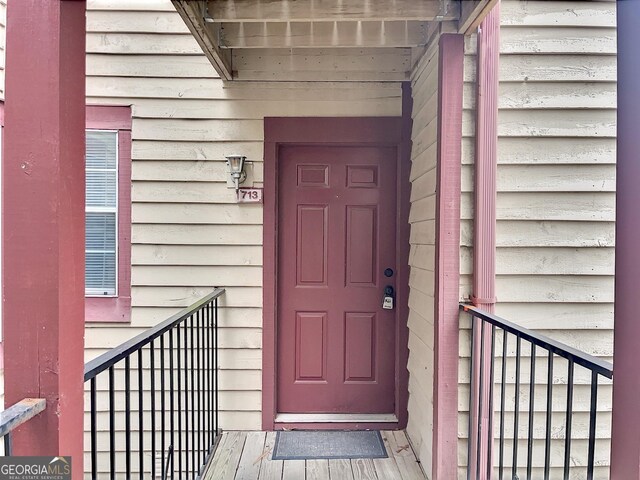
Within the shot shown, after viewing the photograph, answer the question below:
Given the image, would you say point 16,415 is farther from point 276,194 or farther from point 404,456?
point 404,456

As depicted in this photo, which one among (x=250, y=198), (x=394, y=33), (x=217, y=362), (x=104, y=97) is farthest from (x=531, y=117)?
(x=104, y=97)

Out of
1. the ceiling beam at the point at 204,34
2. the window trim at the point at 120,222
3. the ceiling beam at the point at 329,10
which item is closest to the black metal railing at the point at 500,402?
the ceiling beam at the point at 329,10

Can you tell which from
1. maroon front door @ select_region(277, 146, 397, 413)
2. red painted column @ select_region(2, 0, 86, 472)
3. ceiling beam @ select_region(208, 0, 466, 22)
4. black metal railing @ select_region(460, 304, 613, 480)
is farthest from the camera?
maroon front door @ select_region(277, 146, 397, 413)

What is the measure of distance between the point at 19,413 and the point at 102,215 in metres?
1.77

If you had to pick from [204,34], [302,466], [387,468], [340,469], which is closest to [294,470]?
[302,466]

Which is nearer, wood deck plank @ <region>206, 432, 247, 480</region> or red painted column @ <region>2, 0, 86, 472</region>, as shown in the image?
red painted column @ <region>2, 0, 86, 472</region>

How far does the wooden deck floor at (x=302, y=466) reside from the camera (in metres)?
2.13

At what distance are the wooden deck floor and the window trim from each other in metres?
1.06

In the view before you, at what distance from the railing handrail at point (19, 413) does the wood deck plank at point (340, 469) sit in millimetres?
1584

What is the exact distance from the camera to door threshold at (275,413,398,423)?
2.60 metres

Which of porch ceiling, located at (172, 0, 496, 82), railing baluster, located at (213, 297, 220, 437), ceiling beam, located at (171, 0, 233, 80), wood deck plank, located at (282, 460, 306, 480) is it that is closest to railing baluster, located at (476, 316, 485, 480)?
wood deck plank, located at (282, 460, 306, 480)

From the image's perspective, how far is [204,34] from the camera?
6.42ft

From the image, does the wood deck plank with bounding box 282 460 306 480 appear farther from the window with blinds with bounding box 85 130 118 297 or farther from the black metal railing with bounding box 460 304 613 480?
the window with blinds with bounding box 85 130 118 297

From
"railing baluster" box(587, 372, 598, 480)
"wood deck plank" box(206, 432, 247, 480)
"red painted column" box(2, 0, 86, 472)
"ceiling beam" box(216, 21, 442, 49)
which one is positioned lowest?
"wood deck plank" box(206, 432, 247, 480)
